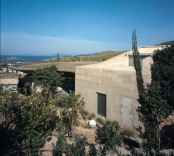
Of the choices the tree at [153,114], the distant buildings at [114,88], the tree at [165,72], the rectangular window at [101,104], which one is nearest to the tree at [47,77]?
the distant buildings at [114,88]

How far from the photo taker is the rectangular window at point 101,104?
19.5 m

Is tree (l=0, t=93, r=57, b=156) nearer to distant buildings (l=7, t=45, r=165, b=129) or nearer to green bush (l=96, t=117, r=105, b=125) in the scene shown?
distant buildings (l=7, t=45, r=165, b=129)

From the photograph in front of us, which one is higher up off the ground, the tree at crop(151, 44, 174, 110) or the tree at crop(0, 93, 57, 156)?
the tree at crop(151, 44, 174, 110)

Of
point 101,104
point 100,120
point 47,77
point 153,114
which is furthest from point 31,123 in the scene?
point 47,77

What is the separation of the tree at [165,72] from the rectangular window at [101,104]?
5675 millimetres

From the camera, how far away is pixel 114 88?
18.1 meters

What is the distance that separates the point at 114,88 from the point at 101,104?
247 cm

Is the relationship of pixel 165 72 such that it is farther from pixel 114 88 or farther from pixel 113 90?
pixel 113 90

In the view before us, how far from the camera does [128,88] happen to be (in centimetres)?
1673

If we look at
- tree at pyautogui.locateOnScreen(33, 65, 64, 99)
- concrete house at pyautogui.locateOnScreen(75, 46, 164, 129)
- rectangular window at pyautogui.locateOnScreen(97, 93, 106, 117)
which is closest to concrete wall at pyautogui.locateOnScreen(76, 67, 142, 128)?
concrete house at pyautogui.locateOnScreen(75, 46, 164, 129)

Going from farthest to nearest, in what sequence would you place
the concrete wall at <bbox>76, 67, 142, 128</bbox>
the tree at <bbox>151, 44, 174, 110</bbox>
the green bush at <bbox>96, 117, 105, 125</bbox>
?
the green bush at <bbox>96, 117, 105, 125</bbox> < the concrete wall at <bbox>76, 67, 142, 128</bbox> < the tree at <bbox>151, 44, 174, 110</bbox>

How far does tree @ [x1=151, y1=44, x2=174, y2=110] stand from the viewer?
14930mm

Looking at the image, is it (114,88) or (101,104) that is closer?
(114,88)

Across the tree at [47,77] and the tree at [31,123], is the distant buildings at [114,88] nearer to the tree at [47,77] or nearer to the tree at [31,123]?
A: the tree at [47,77]
